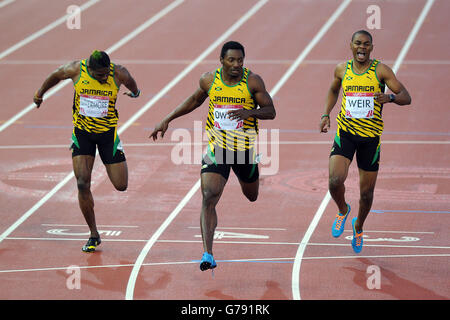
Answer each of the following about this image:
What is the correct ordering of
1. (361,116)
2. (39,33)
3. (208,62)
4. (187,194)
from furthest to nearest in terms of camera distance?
1. (39,33)
2. (208,62)
3. (187,194)
4. (361,116)

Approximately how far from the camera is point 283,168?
1382 cm

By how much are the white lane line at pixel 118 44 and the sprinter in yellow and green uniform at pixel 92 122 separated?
6.84 m

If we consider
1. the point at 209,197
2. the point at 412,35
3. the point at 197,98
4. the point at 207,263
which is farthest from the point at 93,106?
the point at 412,35

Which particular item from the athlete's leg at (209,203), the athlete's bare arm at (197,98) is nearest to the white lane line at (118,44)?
the athlete's bare arm at (197,98)

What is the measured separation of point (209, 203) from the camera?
28.7ft

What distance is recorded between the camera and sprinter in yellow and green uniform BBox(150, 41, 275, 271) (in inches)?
343

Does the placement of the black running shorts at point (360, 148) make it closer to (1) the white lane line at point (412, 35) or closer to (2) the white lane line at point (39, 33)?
(1) the white lane line at point (412, 35)

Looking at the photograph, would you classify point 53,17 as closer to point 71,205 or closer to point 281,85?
point 281,85

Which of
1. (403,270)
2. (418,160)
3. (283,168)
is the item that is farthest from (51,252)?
(418,160)

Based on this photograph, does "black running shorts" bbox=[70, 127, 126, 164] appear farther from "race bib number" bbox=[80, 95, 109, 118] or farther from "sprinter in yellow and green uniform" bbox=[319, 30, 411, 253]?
"sprinter in yellow and green uniform" bbox=[319, 30, 411, 253]

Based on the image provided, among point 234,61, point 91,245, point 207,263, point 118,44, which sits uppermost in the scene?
point 234,61

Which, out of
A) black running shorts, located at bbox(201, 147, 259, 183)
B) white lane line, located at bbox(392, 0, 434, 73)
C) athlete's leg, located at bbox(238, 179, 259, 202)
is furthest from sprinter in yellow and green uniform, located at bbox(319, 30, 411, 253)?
white lane line, located at bbox(392, 0, 434, 73)

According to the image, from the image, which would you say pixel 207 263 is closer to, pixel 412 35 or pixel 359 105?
pixel 359 105

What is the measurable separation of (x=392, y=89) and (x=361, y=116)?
48 centimetres
